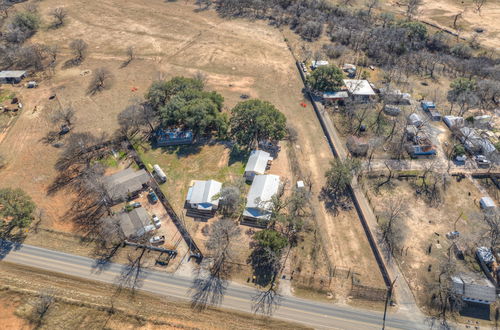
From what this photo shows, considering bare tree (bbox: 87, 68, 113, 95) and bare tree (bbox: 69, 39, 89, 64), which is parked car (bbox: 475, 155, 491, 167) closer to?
bare tree (bbox: 87, 68, 113, 95)

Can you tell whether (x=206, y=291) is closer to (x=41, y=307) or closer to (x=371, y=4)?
(x=41, y=307)

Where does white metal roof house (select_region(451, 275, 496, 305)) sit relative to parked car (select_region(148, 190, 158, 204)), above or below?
below

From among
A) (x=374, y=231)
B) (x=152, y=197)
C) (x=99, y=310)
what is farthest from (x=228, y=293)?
(x=374, y=231)

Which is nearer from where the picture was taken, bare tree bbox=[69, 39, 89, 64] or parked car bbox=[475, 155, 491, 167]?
parked car bbox=[475, 155, 491, 167]

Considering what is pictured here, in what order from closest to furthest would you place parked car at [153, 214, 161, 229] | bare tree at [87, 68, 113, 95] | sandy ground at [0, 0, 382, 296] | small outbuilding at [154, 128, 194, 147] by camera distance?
parked car at [153, 214, 161, 229]
sandy ground at [0, 0, 382, 296]
small outbuilding at [154, 128, 194, 147]
bare tree at [87, 68, 113, 95]

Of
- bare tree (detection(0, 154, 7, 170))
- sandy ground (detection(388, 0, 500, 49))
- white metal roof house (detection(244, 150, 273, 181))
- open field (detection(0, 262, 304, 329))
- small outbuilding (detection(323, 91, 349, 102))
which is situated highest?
sandy ground (detection(388, 0, 500, 49))

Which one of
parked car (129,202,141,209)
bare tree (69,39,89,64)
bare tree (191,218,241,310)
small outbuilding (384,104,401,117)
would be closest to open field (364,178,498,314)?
small outbuilding (384,104,401,117)

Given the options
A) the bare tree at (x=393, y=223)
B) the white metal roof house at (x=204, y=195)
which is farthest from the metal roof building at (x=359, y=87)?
the white metal roof house at (x=204, y=195)

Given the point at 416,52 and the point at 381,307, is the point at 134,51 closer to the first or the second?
the point at 416,52

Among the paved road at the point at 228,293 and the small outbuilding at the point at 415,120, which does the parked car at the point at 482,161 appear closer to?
the small outbuilding at the point at 415,120
